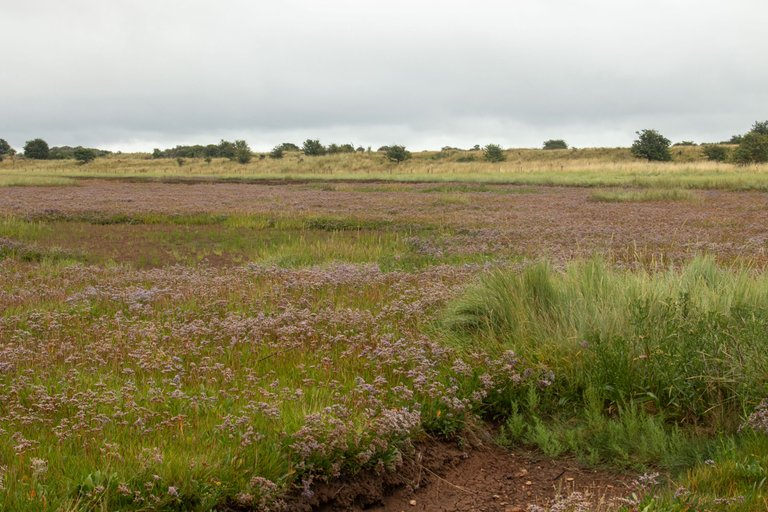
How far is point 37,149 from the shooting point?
111250mm

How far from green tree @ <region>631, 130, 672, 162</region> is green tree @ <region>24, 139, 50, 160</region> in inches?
3765

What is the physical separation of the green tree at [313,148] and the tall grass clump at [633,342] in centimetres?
9549

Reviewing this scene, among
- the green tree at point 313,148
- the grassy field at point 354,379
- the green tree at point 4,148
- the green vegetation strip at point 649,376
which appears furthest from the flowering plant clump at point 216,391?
the green tree at point 4,148

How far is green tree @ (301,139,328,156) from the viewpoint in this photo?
331ft

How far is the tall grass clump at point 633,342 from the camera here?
17.4 ft

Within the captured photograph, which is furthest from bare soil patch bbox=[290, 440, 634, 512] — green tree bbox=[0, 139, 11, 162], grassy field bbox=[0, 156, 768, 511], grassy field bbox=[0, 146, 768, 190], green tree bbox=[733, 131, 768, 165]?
green tree bbox=[0, 139, 11, 162]

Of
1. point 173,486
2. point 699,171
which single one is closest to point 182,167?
point 699,171

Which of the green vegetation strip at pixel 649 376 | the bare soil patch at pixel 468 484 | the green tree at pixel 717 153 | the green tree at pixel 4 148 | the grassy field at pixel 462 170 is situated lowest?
the bare soil patch at pixel 468 484

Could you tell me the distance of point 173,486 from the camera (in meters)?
3.71

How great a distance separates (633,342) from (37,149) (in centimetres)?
12354

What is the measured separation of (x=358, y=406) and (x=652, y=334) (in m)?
2.86

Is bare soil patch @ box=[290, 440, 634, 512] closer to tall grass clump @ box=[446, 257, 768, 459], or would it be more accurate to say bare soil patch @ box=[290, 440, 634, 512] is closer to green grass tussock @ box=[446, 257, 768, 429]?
tall grass clump @ box=[446, 257, 768, 459]

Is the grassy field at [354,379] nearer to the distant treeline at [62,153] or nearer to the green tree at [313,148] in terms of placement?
the green tree at [313,148]

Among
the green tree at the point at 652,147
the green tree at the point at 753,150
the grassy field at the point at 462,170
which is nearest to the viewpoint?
the grassy field at the point at 462,170
